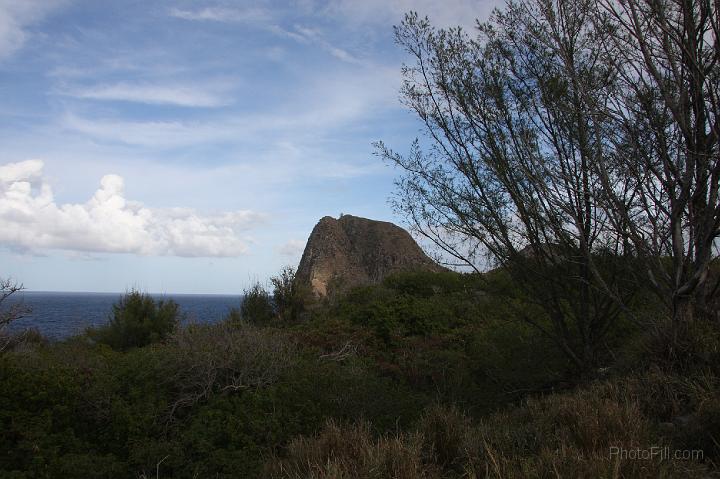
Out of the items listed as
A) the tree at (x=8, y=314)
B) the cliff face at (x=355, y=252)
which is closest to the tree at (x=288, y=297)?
the cliff face at (x=355, y=252)

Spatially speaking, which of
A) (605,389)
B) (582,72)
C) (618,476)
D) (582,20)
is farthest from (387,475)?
(582,20)

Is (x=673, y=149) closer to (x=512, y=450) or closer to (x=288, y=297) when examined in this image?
(x=512, y=450)

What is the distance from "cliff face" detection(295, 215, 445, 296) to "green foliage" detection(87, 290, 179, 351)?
11.2 meters

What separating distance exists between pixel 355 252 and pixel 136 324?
1660 centimetres

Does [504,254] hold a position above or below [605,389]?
above

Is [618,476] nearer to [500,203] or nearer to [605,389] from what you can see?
[605,389]

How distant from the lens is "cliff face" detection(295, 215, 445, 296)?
1115 inches

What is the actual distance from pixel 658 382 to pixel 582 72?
4.10 meters

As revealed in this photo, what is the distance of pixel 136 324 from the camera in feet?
50.6

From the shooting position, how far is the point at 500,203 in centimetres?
754

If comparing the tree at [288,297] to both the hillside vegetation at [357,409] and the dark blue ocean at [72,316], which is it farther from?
the hillside vegetation at [357,409]

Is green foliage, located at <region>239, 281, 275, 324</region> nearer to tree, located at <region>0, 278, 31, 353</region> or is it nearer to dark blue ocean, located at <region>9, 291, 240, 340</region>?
dark blue ocean, located at <region>9, 291, 240, 340</region>

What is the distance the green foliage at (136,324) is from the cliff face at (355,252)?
1119 centimetres

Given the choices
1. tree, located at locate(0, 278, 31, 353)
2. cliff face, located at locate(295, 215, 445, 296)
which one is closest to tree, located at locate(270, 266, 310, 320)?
cliff face, located at locate(295, 215, 445, 296)
